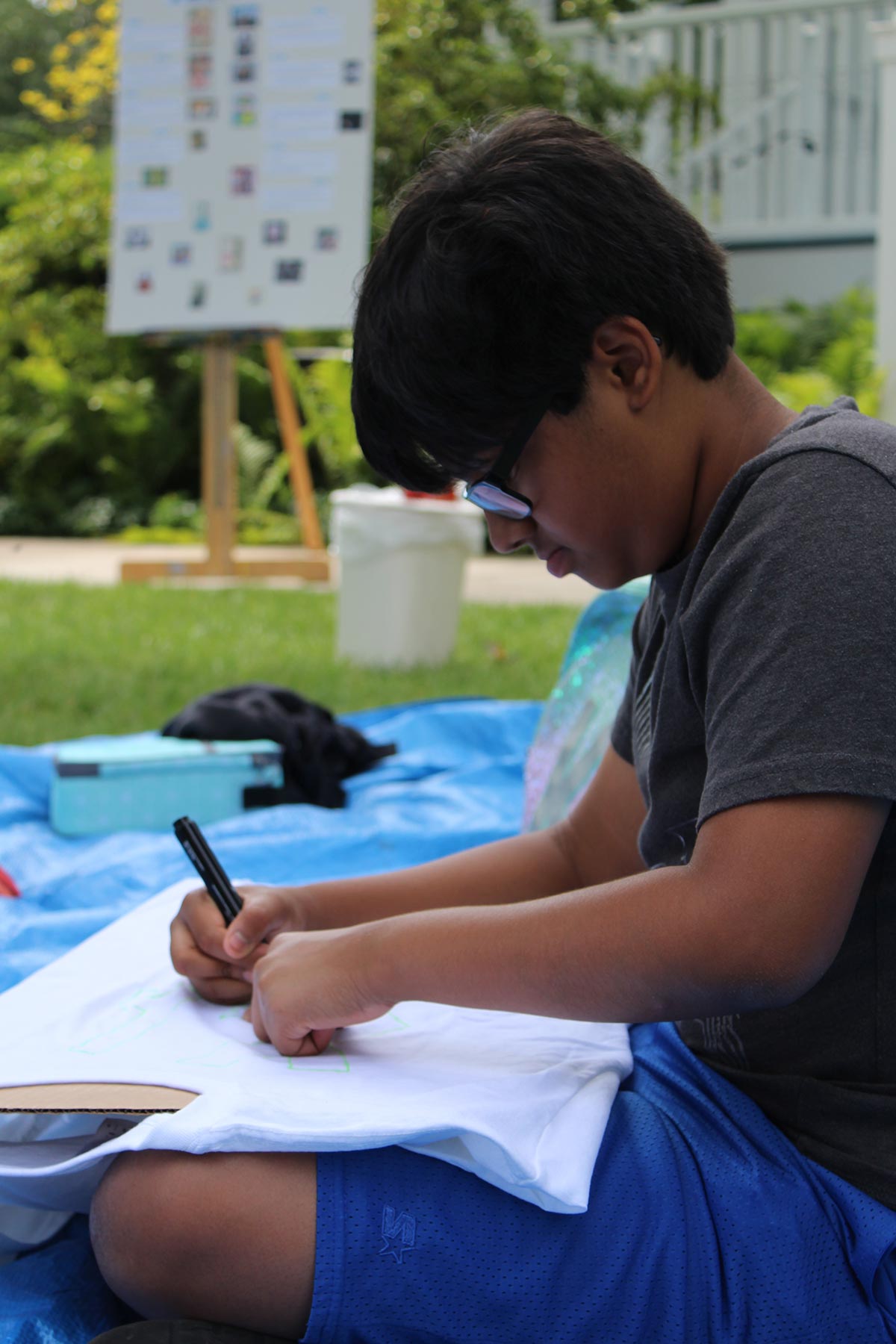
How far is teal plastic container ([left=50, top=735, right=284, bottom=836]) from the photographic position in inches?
97.7

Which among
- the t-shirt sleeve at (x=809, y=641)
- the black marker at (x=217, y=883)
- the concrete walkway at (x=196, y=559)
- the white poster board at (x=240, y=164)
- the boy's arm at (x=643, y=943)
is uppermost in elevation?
the white poster board at (x=240, y=164)

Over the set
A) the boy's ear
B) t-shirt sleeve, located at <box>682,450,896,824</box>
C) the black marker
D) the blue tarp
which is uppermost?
the boy's ear

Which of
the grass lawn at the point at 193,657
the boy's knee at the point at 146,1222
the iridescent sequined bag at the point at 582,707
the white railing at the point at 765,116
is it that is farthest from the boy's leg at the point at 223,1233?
the white railing at the point at 765,116

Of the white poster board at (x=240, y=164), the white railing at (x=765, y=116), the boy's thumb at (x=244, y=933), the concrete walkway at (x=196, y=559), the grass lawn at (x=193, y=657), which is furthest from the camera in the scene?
the white railing at (x=765, y=116)

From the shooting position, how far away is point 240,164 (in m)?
5.49

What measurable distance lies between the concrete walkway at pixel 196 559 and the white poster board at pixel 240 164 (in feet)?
3.88

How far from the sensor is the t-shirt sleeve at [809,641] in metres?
0.83

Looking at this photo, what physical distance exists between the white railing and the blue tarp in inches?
254

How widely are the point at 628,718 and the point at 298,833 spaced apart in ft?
3.95

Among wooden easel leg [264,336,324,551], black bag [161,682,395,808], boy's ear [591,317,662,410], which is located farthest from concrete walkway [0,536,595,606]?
boy's ear [591,317,662,410]

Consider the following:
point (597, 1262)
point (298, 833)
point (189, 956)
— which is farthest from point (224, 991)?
point (298, 833)

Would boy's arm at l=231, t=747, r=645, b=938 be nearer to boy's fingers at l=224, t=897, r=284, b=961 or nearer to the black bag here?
boy's fingers at l=224, t=897, r=284, b=961

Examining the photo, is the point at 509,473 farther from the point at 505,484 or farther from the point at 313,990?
the point at 313,990

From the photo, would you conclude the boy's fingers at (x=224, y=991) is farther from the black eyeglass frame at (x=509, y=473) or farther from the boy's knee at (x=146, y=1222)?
the black eyeglass frame at (x=509, y=473)
